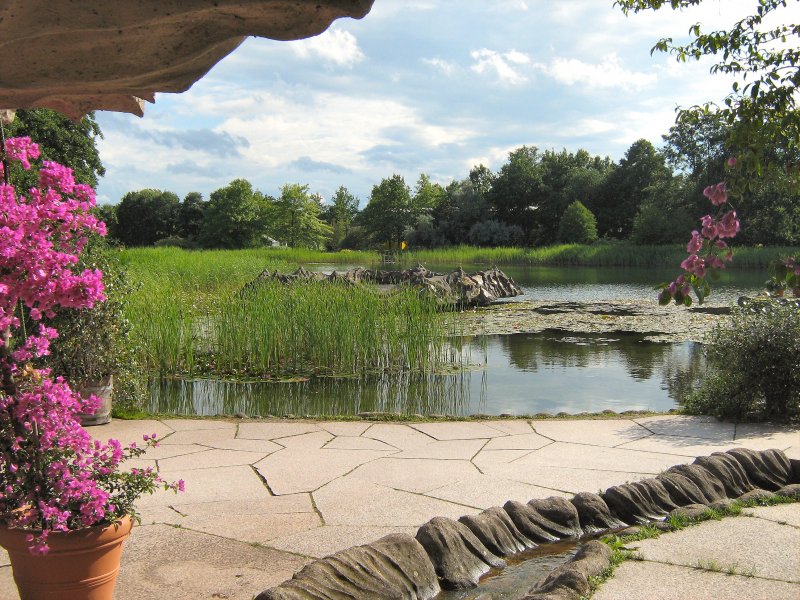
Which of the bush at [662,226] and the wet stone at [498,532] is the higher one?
the bush at [662,226]

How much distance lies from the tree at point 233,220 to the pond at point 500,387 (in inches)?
1399

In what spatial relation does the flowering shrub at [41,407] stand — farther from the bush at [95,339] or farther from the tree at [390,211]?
the tree at [390,211]

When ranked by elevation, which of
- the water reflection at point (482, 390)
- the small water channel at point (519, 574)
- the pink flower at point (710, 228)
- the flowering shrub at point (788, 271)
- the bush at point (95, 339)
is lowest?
the water reflection at point (482, 390)

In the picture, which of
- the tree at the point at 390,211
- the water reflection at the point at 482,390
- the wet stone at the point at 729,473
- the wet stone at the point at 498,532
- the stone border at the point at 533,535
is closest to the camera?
the stone border at the point at 533,535

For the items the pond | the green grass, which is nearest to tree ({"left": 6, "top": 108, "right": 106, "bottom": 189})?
the green grass

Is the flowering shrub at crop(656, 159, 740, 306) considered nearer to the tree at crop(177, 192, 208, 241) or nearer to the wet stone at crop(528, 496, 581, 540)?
the wet stone at crop(528, 496, 581, 540)

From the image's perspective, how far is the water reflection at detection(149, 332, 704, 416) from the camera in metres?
7.09

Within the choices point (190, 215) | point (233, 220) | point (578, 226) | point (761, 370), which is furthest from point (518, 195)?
point (761, 370)

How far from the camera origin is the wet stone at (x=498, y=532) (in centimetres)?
298

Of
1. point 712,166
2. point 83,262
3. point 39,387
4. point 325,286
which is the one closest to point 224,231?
point 712,166

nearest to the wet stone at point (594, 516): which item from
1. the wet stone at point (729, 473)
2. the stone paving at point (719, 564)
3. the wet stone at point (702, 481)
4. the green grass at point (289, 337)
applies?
the stone paving at point (719, 564)

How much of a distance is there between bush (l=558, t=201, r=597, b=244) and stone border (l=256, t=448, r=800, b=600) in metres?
35.5

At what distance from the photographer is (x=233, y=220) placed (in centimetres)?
4459

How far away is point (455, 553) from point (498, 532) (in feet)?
0.93
